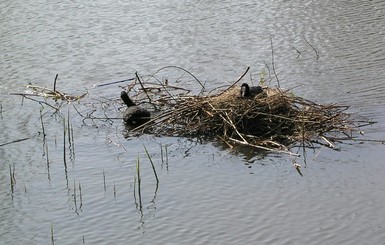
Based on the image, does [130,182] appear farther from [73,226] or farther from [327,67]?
[327,67]

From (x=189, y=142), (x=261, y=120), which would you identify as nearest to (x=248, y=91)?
(x=261, y=120)

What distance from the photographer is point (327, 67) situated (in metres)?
13.8

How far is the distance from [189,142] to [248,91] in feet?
3.01

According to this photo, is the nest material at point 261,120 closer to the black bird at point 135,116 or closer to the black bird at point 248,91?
the black bird at point 248,91

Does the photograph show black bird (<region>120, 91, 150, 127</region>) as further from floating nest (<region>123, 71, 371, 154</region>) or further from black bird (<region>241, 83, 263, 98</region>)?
black bird (<region>241, 83, 263, 98</region>)

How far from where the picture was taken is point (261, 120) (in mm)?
10805

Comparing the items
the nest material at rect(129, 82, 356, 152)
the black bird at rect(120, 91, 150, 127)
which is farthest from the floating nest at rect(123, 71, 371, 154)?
the black bird at rect(120, 91, 150, 127)

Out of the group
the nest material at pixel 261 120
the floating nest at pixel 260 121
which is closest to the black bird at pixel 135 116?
the floating nest at pixel 260 121

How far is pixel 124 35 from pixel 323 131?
21.3 ft

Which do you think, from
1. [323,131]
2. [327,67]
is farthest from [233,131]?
[327,67]

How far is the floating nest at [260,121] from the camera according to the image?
10656 mm

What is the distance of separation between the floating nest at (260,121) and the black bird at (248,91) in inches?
2.5

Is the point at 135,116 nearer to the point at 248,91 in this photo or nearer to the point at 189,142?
the point at 189,142

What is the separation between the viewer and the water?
8.68 meters
